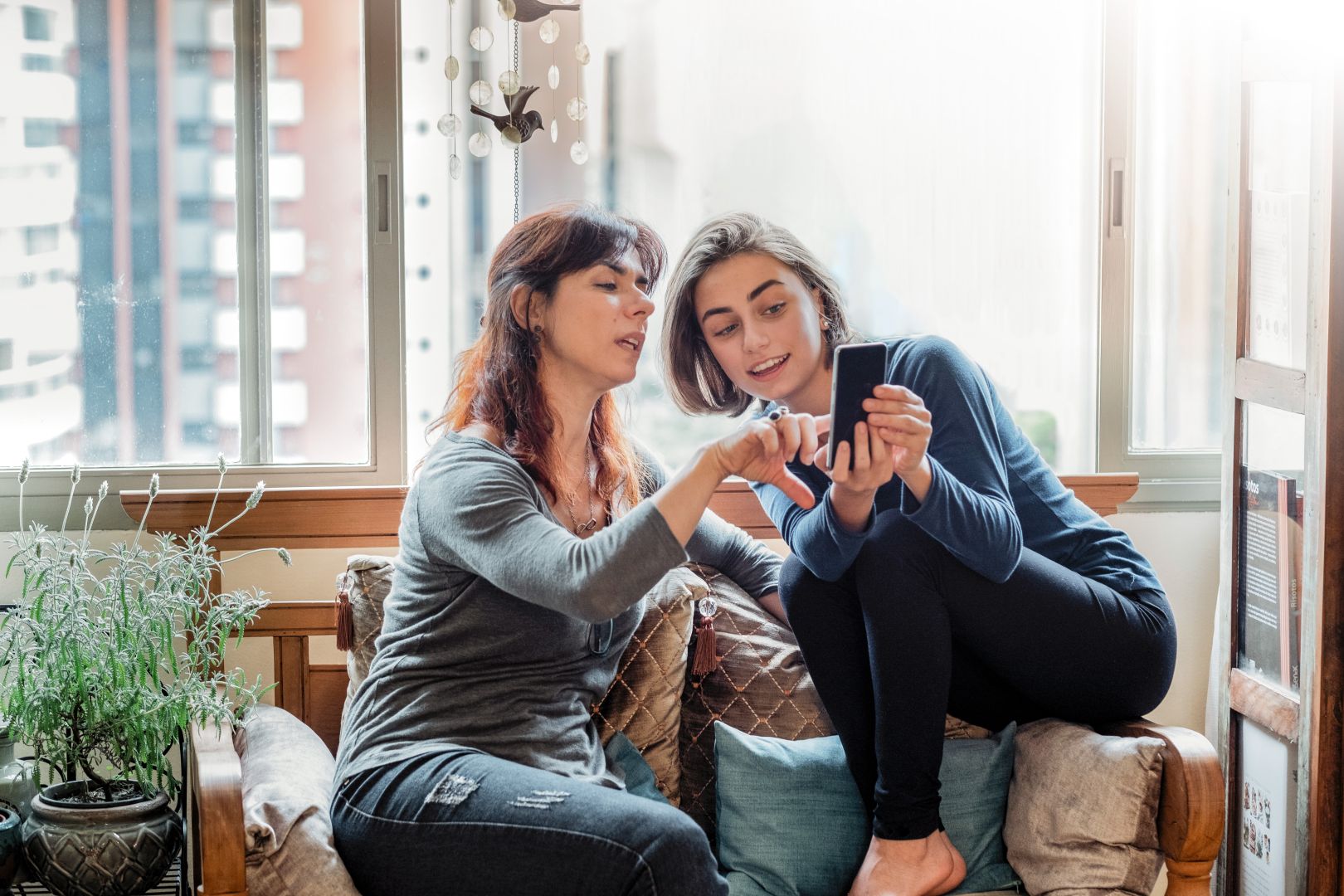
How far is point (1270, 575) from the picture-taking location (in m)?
2.21

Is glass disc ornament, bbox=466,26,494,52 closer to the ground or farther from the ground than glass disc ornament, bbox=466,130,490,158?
farther from the ground

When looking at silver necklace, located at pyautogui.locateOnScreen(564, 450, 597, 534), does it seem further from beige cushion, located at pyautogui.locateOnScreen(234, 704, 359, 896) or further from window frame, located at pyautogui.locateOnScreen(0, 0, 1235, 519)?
window frame, located at pyautogui.locateOnScreen(0, 0, 1235, 519)

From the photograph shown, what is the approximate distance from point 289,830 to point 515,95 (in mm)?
1212

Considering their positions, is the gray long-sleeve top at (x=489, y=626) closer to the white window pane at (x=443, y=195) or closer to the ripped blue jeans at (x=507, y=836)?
the ripped blue jeans at (x=507, y=836)

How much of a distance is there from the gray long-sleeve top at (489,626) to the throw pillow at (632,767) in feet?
0.15

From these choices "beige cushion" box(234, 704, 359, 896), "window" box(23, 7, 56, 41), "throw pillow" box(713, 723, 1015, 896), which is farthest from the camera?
"window" box(23, 7, 56, 41)

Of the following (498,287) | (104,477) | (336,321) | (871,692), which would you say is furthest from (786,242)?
(104,477)

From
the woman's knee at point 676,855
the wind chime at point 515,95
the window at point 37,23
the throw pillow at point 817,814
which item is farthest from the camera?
the window at point 37,23

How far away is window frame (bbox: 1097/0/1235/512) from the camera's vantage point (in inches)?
102

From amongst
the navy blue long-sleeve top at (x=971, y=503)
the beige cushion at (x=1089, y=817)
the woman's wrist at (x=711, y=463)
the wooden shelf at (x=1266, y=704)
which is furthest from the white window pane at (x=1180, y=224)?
the woman's wrist at (x=711, y=463)

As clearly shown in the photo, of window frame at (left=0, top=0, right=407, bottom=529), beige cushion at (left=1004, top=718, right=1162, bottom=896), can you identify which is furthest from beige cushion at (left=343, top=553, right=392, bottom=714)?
beige cushion at (left=1004, top=718, right=1162, bottom=896)

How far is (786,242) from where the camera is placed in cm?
195

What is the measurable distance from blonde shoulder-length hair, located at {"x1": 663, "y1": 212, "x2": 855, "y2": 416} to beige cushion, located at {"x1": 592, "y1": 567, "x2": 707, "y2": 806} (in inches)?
13.2

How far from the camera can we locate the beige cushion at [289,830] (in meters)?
1.52
